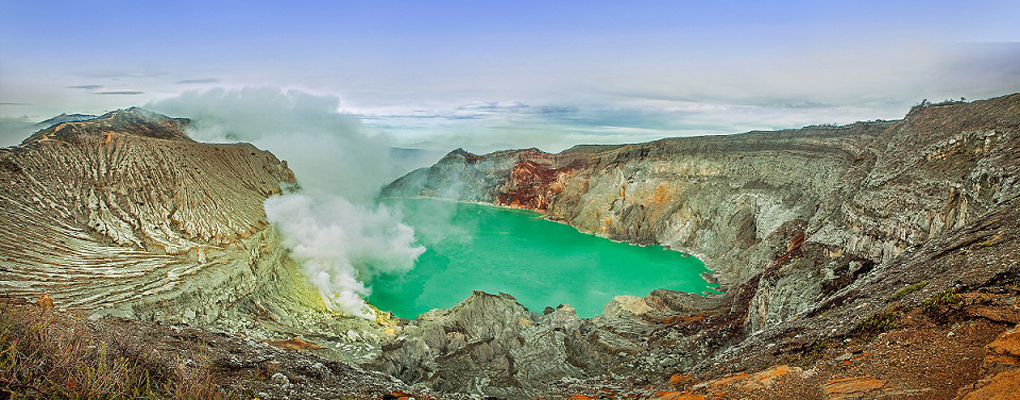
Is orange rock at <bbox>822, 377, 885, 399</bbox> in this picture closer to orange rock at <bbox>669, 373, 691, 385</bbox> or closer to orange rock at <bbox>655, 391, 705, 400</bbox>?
orange rock at <bbox>655, 391, 705, 400</bbox>

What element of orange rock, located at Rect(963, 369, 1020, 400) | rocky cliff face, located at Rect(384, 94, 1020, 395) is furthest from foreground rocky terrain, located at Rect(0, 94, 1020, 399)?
rocky cliff face, located at Rect(384, 94, 1020, 395)

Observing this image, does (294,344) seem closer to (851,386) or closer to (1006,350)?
(851,386)

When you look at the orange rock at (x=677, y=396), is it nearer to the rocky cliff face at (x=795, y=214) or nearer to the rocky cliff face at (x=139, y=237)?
the rocky cliff face at (x=795, y=214)

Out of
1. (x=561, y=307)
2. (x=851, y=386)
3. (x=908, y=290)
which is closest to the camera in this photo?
(x=851, y=386)

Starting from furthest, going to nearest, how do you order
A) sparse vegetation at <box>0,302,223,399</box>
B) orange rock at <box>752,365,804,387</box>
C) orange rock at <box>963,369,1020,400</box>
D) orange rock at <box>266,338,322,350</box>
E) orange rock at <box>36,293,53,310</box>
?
orange rock at <box>266,338,322,350</box> < orange rock at <box>36,293,53,310</box> < orange rock at <box>752,365,804,387</box> < sparse vegetation at <box>0,302,223,399</box> < orange rock at <box>963,369,1020,400</box>

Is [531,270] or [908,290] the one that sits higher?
[908,290]

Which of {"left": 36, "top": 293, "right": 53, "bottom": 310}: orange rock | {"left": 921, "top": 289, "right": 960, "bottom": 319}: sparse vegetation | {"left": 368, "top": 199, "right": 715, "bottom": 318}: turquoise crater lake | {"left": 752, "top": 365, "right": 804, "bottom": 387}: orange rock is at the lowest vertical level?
{"left": 368, "top": 199, "right": 715, "bottom": 318}: turquoise crater lake

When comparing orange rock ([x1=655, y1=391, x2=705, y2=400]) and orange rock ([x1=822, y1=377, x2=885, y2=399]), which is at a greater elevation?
orange rock ([x1=822, y1=377, x2=885, y2=399])

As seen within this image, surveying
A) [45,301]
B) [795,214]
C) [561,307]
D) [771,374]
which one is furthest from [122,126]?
[795,214]
